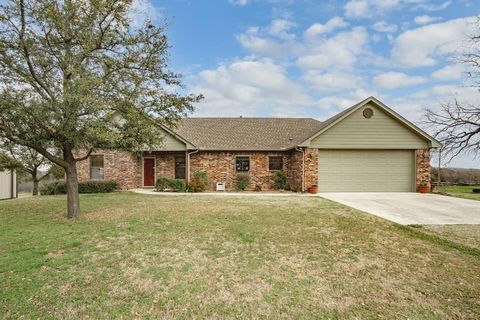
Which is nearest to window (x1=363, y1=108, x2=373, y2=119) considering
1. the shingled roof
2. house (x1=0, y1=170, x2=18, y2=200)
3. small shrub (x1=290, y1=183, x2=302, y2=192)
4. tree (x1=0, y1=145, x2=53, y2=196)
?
the shingled roof

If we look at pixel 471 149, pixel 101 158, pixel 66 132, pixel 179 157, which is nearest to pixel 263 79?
pixel 179 157

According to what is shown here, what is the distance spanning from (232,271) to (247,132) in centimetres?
1533

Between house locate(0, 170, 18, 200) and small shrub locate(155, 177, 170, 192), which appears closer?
house locate(0, 170, 18, 200)

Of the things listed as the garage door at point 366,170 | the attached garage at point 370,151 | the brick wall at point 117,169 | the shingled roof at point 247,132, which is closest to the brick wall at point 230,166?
the shingled roof at point 247,132

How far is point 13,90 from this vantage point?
718cm

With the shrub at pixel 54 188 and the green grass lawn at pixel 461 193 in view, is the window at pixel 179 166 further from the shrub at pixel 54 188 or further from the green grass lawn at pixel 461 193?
the green grass lawn at pixel 461 193

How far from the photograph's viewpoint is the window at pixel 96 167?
17.6 meters

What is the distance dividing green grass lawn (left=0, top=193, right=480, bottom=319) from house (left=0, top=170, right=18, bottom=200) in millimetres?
10377

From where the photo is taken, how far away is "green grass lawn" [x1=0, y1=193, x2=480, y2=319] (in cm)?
345

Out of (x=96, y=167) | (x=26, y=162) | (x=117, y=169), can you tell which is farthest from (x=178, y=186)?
(x=26, y=162)

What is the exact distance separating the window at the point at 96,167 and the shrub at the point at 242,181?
358 inches

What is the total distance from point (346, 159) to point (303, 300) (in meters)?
13.3

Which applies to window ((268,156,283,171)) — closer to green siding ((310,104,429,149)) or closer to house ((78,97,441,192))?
house ((78,97,441,192))

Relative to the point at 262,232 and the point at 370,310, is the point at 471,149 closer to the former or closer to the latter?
the point at 262,232
